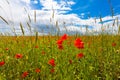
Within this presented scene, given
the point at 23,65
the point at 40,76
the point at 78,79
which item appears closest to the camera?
the point at 78,79

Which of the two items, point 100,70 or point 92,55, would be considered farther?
point 92,55

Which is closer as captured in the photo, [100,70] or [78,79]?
[78,79]

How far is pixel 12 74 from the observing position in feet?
14.0

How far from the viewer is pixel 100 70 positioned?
4270 millimetres

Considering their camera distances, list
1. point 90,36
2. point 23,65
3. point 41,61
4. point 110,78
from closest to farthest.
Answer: point 110,78 → point 23,65 → point 41,61 → point 90,36

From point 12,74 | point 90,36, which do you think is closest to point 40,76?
point 12,74

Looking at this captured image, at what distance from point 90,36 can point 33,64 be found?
105 inches

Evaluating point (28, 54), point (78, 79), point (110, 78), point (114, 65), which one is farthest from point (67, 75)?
point (28, 54)

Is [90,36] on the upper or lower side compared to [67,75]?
upper

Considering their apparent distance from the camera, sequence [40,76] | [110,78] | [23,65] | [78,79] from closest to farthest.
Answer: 1. [110,78]
2. [78,79]
3. [40,76]
4. [23,65]

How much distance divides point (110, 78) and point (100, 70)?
702 mm

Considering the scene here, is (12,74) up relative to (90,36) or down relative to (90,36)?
down

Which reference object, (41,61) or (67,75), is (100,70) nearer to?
(67,75)

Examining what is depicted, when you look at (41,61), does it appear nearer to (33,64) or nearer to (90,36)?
(33,64)
